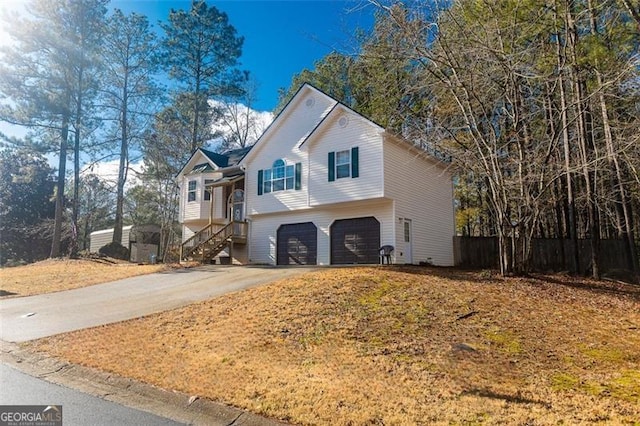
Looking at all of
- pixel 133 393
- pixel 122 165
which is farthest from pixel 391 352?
pixel 122 165

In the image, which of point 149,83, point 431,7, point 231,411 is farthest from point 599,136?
point 149,83

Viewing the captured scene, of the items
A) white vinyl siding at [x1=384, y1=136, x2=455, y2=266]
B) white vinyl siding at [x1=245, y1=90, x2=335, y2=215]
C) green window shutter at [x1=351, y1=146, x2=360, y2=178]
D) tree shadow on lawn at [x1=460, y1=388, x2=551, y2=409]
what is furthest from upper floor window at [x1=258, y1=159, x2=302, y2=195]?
tree shadow on lawn at [x1=460, y1=388, x2=551, y2=409]

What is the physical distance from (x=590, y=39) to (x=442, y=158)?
8289 mm

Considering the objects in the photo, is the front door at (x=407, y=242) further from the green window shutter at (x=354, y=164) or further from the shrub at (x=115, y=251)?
the shrub at (x=115, y=251)

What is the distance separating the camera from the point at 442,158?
63.6 feet

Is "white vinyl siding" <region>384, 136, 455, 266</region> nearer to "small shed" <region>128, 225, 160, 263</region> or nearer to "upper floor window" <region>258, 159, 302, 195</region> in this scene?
"upper floor window" <region>258, 159, 302, 195</region>

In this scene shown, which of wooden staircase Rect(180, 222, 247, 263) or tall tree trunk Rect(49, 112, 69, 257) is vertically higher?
tall tree trunk Rect(49, 112, 69, 257)

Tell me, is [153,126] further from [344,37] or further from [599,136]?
[599,136]

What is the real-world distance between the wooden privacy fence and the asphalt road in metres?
15.2

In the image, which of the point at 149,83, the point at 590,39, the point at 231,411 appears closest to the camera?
the point at 231,411

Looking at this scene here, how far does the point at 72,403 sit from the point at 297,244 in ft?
46.9

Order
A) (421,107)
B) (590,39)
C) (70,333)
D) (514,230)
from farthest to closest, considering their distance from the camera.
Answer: (421,107) → (514,230) → (590,39) → (70,333)

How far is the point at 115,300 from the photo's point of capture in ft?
36.1

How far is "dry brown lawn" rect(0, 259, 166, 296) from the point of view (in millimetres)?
13664
